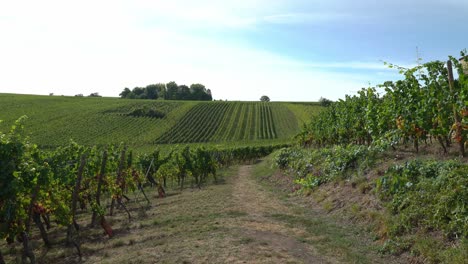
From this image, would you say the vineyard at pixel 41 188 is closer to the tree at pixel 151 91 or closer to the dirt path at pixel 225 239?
the dirt path at pixel 225 239

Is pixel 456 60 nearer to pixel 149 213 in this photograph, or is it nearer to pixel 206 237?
pixel 206 237

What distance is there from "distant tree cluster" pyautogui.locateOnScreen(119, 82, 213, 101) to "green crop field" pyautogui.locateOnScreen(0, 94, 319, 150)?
1383 inches

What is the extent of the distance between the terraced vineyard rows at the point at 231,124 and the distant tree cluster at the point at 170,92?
33719mm

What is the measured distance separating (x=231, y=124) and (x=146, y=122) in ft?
51.8

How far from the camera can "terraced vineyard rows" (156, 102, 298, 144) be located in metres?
58.6

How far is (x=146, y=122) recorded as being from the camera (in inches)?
2616

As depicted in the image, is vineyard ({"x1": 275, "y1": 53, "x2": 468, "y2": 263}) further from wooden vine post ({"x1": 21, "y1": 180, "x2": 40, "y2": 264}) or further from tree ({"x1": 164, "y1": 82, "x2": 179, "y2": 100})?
tree ({"x1": 164, "y1": 82, "x2": 179, "y2": 100})

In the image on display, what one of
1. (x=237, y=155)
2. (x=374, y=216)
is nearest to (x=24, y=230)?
(x=374, y=216)

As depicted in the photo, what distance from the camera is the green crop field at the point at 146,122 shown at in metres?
52.4

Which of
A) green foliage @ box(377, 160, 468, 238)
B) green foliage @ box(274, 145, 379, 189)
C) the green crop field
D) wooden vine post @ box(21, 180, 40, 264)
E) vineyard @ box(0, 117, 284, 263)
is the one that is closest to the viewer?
green foliage @ box(377, 160, 468, 238)

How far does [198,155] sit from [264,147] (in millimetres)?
25687

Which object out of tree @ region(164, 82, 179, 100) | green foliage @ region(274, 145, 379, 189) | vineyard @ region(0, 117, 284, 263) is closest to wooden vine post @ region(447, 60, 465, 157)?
green foliage @ region(274, 145, 379, 189)

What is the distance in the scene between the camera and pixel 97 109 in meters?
72.3

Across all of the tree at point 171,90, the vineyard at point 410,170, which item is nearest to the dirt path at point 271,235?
the vineyard at point 410,170
